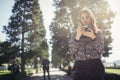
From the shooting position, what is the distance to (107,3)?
44.7 m

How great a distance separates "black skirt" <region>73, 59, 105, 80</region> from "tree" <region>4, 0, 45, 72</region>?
43327 mm

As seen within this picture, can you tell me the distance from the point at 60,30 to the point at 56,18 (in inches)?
115

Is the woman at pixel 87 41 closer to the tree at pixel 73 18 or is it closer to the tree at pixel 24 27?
the tree at pixel 73 18

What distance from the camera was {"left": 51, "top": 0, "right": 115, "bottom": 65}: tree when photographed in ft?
139

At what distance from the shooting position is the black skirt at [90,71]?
4.05 m

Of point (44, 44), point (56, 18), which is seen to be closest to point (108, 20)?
point (56, 18)

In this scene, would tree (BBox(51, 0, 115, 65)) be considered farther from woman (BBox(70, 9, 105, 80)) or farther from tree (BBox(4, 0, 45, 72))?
woman (BBox(70, 9, 105, 80))

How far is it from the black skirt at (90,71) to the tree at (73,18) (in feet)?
A: 123

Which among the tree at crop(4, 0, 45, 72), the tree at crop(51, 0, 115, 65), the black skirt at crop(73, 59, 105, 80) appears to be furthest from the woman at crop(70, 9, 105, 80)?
the tree at crop(4, 0, 45, 72)

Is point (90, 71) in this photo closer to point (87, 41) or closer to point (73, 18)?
point (87, 41)

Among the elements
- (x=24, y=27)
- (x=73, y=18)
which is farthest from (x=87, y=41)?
(x=24, y=27)

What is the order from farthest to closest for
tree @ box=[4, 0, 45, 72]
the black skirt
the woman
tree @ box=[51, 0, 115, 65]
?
tree @ box=[4, 0, 45, 72], tree @ box=[51, 0, 115, 65], the woman, the black skirt

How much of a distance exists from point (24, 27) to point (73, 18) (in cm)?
1064

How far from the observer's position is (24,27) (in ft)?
156
